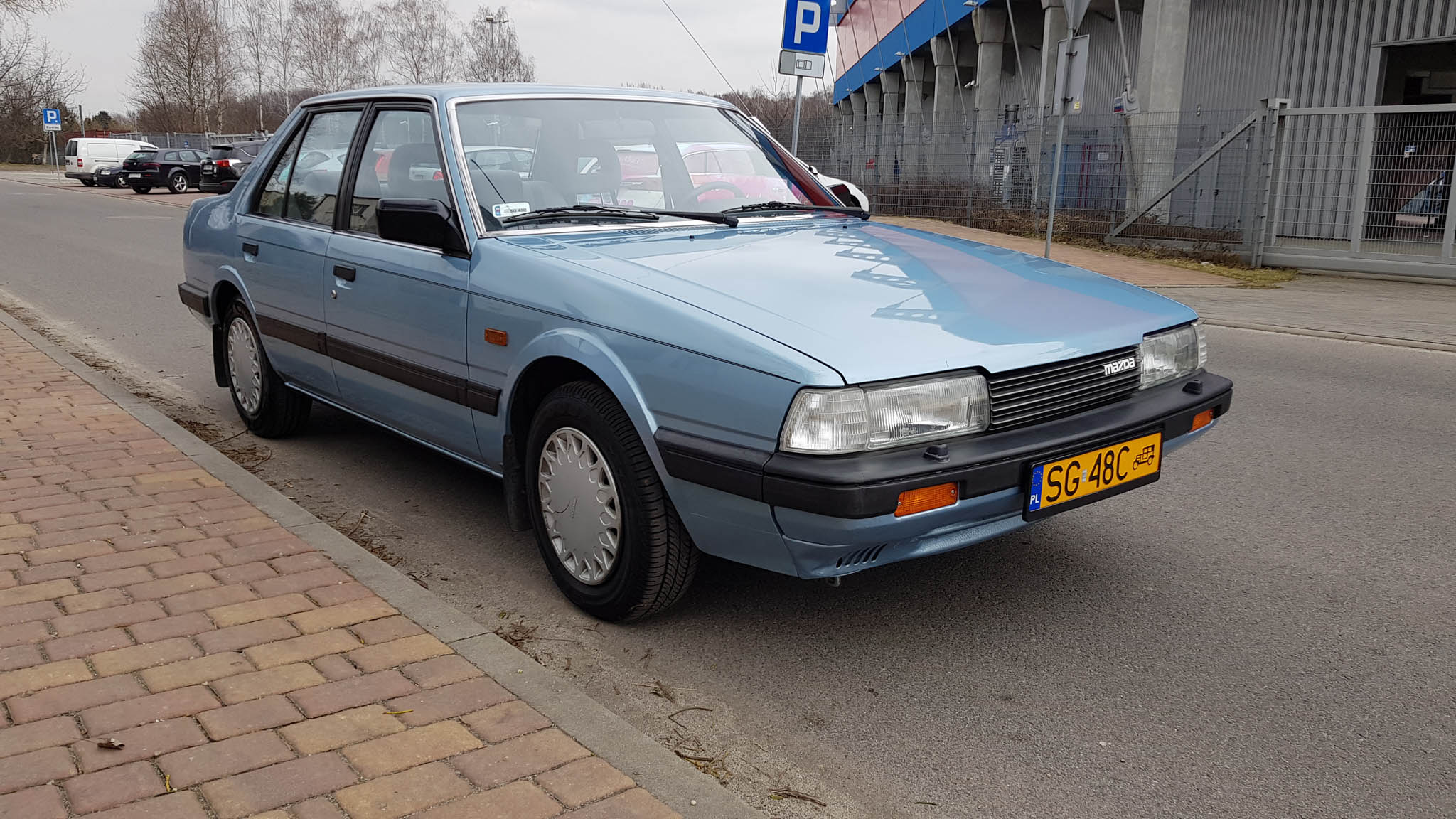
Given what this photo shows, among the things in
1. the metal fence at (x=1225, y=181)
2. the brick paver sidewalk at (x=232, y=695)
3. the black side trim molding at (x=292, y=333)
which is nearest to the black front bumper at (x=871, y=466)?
the brick paver sidewalk at (x=232, y=695)

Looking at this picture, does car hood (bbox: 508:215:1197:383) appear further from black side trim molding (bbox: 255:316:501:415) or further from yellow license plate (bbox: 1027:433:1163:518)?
black side trim molding (bbox: 255:316:501:415)

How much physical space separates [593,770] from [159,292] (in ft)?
35.0

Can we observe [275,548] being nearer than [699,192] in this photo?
Yes

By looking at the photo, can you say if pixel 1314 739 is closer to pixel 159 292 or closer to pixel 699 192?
pixel 699 192

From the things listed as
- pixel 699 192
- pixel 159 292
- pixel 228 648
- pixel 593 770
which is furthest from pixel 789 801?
pixel 159 292

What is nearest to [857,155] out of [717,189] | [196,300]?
[196,300]

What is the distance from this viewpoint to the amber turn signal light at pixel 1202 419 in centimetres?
370

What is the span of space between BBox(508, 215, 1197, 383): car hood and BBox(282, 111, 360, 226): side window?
4.76ft

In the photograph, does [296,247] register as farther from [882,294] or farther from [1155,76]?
[1155,76]

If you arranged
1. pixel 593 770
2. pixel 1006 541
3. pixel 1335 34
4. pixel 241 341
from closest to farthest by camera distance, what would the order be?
1. pixel 593 770
2. pixel 1006 541
3. pixel 241 341
4. pixel 1335 34

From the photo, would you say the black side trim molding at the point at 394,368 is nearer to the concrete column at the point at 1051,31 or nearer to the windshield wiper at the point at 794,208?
the windshield wiper at the point at 794,208

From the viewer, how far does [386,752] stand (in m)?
2.57

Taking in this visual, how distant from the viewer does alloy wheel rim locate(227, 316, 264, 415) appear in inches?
217

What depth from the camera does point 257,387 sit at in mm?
5574
